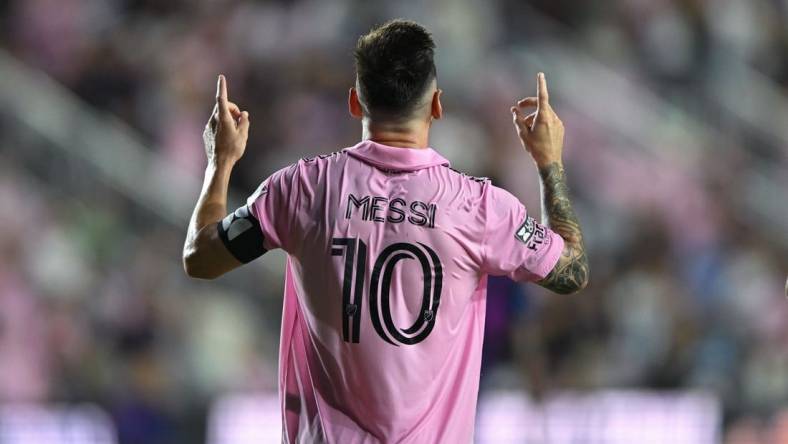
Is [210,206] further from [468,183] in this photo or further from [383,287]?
[468,183]

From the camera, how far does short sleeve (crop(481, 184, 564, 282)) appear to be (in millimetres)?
2189

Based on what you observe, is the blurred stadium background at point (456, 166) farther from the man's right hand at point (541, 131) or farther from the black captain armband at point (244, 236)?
the black captain armband at point (244, 236)

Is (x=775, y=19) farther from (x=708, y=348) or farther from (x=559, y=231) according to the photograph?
(x=559, y=231)

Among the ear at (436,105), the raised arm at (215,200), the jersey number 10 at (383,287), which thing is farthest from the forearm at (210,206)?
the ear at (436,105)

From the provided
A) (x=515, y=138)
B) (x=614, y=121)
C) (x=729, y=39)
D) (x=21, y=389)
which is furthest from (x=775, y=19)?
(x=21, y=389)

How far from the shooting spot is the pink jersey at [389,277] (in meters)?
2.14

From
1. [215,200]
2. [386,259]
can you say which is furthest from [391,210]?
[215,200]

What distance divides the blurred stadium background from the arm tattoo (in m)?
4.01

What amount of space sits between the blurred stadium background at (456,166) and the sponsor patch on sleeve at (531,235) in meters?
4.17

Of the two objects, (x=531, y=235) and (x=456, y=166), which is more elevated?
(x=456, y=166)

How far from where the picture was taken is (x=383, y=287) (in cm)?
213

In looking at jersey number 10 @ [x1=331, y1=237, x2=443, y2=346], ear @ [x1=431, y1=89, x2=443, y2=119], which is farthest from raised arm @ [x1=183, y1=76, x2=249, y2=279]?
ear @ [x1=431, y1=89, x2=443, y2=119]

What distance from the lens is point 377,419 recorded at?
2.16 m

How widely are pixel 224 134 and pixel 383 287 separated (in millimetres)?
488
